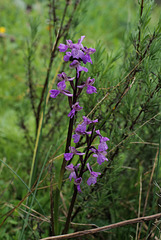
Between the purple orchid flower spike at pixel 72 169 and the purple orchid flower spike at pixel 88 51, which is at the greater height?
the purple orchid flower spike at pixel 88 51

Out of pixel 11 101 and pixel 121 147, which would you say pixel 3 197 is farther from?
pixel 11 101

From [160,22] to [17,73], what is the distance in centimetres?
287

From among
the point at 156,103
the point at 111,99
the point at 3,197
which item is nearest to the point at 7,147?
the point at 3,197

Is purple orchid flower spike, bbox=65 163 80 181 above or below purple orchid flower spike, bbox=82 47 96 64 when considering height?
below

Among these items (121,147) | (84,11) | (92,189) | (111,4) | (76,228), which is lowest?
(76,228)

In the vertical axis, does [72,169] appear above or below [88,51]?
below

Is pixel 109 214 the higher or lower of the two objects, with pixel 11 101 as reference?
lower

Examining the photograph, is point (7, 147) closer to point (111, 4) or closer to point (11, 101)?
point (11, 101)

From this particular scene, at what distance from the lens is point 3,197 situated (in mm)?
1918

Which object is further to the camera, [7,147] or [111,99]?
[7,147]

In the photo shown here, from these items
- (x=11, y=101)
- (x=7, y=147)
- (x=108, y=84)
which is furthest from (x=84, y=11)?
(x=11, y=101)

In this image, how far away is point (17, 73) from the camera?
3795mm

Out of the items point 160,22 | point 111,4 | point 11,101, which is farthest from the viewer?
point 111,4

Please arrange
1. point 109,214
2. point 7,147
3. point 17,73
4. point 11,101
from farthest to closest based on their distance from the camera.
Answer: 1. point 17,73
2. point 11,101
3. point 7,147
4. point 109,214
